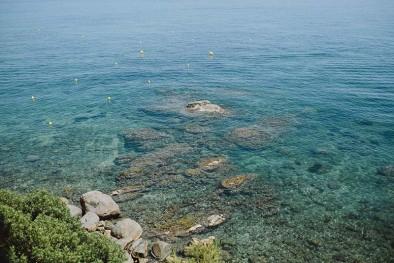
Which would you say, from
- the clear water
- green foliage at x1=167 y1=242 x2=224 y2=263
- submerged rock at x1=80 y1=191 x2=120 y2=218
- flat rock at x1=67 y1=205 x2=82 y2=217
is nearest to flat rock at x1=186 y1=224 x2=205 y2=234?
the clear water

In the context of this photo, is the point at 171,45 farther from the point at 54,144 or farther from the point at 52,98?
the point at 54,144

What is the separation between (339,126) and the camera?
4691 centimetres

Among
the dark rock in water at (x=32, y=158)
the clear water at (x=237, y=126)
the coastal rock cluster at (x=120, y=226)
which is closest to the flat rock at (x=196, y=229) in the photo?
the coastal rock cluster at (x=120, y=226)

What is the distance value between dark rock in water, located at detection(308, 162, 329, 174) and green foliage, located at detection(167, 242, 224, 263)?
15.3 m

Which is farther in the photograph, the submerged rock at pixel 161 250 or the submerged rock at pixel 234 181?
the submerged rock at pixel 234 181

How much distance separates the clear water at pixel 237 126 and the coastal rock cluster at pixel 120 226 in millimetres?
1155

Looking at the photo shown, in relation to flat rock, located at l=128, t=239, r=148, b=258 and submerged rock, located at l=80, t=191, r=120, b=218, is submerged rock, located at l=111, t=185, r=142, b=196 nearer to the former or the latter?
submerged rock, located at l=80, t=191, r=120, b=218

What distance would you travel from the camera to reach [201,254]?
965 inches

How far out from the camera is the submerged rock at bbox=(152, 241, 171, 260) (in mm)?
24964

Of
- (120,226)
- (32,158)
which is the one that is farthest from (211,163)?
(32,158)

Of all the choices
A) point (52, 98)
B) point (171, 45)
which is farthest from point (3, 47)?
point (52, 98)

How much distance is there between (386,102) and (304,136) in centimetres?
1920

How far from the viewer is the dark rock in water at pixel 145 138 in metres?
42.8

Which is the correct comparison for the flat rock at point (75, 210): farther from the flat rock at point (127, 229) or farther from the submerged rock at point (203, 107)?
the submerged rock at point (203, 107)
